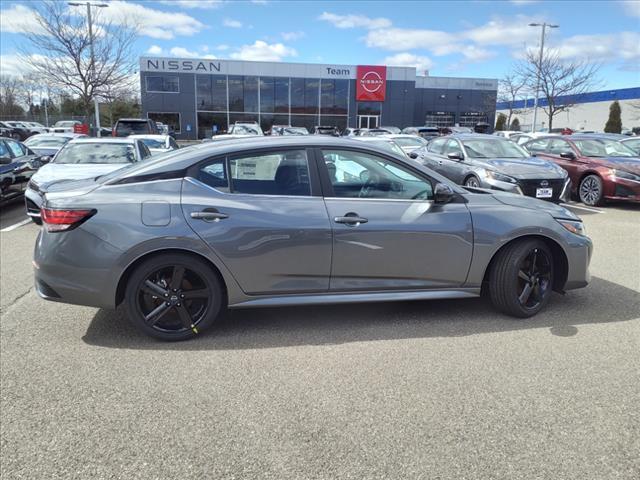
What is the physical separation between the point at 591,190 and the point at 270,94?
37445mm

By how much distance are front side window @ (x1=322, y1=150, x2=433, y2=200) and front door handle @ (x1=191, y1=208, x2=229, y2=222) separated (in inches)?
37.3

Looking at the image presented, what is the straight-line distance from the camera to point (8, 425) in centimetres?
277

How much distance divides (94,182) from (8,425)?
197cm

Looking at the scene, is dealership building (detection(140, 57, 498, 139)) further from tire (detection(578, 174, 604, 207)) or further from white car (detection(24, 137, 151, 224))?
tire (detection(578, 174, 604, 207))

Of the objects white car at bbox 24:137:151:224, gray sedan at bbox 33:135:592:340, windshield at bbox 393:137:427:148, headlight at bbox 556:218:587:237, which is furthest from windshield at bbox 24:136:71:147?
headlight at bbox 556:218:587:237

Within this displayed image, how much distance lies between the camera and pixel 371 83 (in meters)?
46.2

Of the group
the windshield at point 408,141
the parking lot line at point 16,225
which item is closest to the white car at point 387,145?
the parking lot line at point 16,225

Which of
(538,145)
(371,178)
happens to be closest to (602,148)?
(538,145)

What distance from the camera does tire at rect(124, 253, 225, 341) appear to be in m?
3.72

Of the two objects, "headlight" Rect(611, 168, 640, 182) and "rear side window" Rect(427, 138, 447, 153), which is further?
"rear side window" Rect(427, 138, 447, 153)

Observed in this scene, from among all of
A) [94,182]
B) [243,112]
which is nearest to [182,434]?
[94,182]

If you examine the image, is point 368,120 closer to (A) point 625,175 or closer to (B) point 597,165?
(B) point 597,165

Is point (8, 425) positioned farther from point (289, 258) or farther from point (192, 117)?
point (192, 117)

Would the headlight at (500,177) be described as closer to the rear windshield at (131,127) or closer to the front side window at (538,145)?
the front side window at (538,145)
